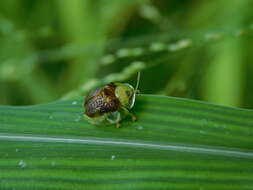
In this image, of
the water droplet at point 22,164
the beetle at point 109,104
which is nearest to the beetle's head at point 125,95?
the beetle at point 109,104

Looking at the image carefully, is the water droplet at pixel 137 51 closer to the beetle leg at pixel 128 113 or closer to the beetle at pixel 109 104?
the beetle at pixel 109 104

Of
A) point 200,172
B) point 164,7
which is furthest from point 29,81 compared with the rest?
point 200,172

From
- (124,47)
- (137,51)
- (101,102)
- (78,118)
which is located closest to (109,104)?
(101,102)

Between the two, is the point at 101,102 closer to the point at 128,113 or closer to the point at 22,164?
the point at 128,113

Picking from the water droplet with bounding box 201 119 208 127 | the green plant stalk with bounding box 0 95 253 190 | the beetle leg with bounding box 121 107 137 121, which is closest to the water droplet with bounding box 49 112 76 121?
the green plant stalk with bounding box 0 95 253 190

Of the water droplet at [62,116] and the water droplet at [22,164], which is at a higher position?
the water droplet at [62,116]
